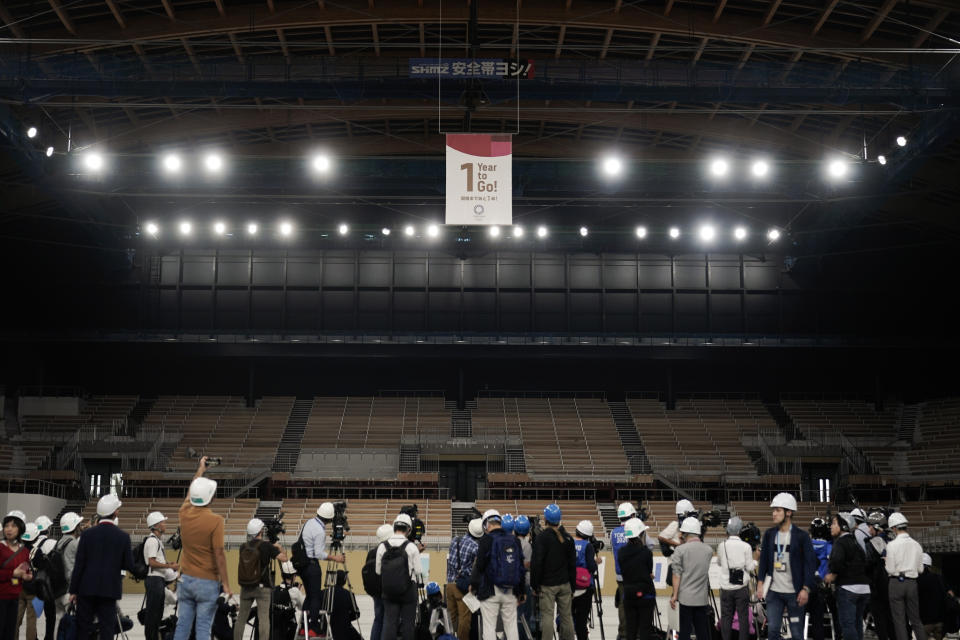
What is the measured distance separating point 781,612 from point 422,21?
16.2 m

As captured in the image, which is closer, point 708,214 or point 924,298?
point 708,214

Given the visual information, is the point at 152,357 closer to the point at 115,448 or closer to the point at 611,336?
the point at 115,448

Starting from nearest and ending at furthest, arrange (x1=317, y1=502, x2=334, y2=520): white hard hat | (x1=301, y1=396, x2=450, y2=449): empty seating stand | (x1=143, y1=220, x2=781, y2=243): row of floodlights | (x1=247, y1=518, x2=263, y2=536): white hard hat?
(x1=247, y1=518, x2=263, y2=536): white hard hat < (x1=317, y1=502, x2=334, y2=520): white hard hat < (x1=143, y1=220, x2=781, y2=243): row of floodlights < (x1=301, y1=396, x2=450, y2=449): empty seating stand

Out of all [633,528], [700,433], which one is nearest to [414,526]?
[633,528]

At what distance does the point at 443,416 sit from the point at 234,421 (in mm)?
8640

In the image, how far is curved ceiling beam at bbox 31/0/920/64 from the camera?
75.6ft

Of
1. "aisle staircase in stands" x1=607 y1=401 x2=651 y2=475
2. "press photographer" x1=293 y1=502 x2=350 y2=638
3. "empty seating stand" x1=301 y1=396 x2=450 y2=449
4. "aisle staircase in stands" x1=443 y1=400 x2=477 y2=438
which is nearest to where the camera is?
"press photographer" x1=293 y1=502 x2=350 y2=638

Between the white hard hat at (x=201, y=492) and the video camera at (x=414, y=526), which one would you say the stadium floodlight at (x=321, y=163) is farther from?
the white hard hat at (x=201, y=492)

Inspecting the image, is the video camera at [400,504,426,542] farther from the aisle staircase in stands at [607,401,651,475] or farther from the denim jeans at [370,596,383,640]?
the aisle staircase in stands at [607,401,651,475]

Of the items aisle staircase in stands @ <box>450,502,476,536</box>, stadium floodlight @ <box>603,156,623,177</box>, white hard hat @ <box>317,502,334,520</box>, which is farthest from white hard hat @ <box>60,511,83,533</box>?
aisle staircase in stands @ <box>450,502,476,536</box>

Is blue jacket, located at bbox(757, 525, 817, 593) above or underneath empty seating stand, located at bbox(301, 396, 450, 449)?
underneath

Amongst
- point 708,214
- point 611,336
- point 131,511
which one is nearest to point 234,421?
point 131,511

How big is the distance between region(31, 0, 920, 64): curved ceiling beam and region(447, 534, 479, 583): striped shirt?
1338cm

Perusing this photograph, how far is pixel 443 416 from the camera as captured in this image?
4225cm
